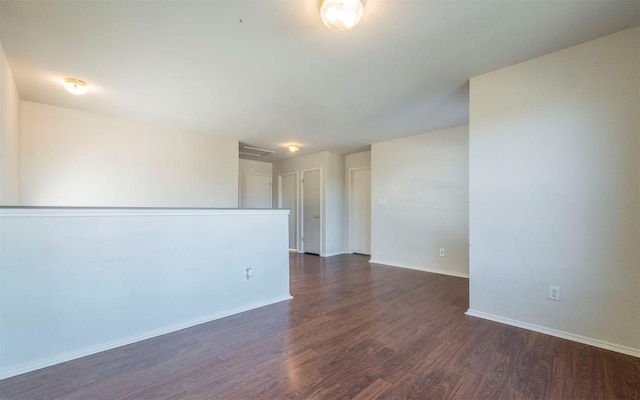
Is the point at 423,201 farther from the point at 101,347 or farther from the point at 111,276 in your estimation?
the point at 101,347

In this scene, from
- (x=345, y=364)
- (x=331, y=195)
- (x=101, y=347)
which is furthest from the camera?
(x=331, y=195)

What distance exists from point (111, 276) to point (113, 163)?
2.43 metres

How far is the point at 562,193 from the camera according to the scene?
229 centimetres

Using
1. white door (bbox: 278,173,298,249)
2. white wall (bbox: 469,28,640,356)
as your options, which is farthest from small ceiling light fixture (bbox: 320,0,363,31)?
white door (bbox: 278,173,298,249)

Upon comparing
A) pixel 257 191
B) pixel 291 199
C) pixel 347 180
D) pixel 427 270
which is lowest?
pixel 427 270

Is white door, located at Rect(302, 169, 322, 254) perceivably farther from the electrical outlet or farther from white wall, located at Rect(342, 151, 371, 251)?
the electrical outlet

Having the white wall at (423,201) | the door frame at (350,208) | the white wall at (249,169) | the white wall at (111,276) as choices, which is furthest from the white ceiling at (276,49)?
the white wall at (249,169)

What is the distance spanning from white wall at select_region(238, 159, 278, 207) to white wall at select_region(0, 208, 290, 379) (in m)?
3.99

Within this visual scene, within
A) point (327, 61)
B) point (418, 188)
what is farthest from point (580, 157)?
point (418, 188)

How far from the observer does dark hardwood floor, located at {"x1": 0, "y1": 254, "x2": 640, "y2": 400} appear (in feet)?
5.28

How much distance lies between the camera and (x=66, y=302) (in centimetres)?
200

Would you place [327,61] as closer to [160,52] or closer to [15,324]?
[160,52]

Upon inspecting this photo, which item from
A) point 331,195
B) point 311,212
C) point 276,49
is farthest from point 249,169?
point 276,49

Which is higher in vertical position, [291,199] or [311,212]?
[291,199]
